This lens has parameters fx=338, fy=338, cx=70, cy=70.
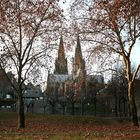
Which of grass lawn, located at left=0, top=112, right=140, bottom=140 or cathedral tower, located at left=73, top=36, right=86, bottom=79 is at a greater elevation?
cathedral tower, located at left=73, top=36, right=86, bottom=79

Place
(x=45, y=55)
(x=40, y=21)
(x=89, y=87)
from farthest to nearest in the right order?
(x=89, y=87), (x=45, y=55), (x=40, y=21)

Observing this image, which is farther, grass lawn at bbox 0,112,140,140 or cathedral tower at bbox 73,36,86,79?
cathedral tower at bbox 73,36,86,79

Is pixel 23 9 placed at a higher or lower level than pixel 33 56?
higher

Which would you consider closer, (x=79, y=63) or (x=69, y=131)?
(x=69, y=131)

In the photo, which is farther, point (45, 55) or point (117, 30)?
point (45, 55)

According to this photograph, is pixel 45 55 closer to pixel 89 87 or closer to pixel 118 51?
pixel 118 51

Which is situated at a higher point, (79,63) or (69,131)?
(79,63)

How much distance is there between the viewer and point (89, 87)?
3034 inches

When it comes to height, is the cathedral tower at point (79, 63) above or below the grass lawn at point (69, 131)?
above

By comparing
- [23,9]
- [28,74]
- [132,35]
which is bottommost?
[28,74]

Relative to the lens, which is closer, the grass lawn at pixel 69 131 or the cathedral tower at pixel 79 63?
the grass lawn at pixel 69 131

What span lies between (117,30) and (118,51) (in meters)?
2.22

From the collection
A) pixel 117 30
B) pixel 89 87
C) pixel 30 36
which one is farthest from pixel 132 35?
pixel 89 87

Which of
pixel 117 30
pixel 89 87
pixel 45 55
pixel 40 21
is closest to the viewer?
pixel 117 30
